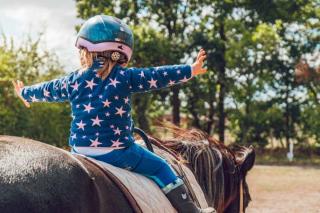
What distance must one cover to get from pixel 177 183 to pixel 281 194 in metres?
11.3

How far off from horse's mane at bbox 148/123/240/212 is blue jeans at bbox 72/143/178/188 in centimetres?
88

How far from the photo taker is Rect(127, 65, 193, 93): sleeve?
3.25 metres

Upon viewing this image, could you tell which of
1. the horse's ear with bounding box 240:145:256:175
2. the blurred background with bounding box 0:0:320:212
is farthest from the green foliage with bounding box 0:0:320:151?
the horse's ear with bounding box 240:145:256:175

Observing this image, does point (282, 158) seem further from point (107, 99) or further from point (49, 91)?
point (107, 99)

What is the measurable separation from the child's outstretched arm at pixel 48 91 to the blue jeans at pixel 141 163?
1.56ft

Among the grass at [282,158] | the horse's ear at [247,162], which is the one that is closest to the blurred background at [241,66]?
the grass at [282,158]

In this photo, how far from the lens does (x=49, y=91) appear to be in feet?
11.6

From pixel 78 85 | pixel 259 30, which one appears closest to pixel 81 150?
pixel 78 85

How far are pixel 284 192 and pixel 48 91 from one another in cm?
1186

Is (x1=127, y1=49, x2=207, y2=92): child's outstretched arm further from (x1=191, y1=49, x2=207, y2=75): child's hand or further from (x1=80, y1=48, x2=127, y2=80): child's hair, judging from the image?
(x1=80, y1=48, x2=127, y2=80): child's hair

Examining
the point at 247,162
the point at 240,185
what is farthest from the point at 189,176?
the point at 247,162

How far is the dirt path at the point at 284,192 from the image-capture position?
11923mm

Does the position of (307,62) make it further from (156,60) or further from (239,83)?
(156,60)

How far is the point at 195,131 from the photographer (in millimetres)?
4812
